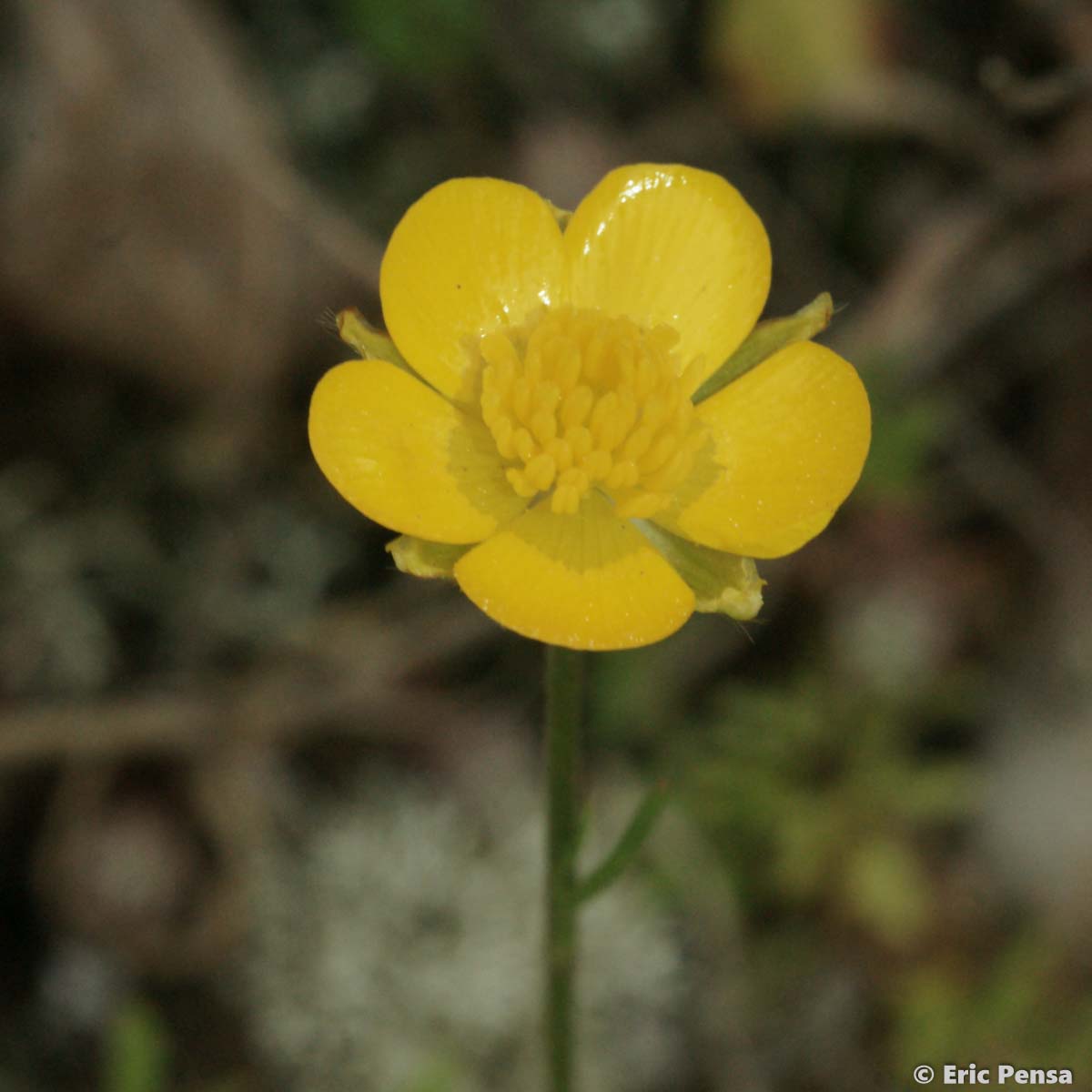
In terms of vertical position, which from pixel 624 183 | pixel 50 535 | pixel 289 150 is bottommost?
pixel 624 183

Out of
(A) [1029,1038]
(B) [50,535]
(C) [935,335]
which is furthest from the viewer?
(C) [935,335]

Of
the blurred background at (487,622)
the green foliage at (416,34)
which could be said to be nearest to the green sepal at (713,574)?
the blurred background at (487,622)

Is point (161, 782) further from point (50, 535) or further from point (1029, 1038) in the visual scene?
point (1029, 1038)

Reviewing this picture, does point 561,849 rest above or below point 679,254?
below

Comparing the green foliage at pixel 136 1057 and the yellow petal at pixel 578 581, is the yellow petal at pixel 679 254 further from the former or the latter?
the green foliage at pixel 136 1057

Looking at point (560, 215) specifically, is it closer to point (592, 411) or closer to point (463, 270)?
point (463, 270)

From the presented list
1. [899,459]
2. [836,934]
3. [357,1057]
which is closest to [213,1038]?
[357,1057]

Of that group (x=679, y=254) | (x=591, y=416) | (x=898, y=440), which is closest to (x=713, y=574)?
(x=591, y=416)
